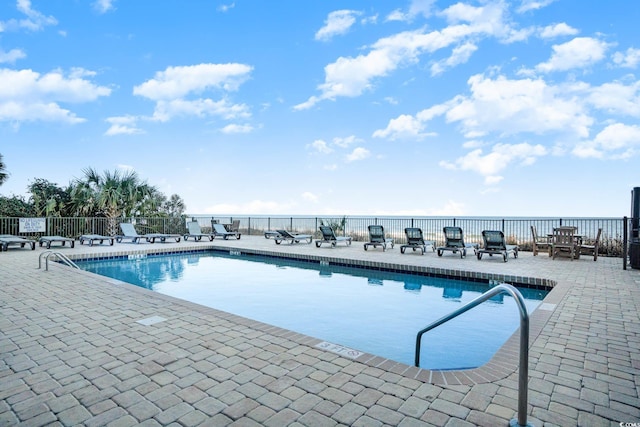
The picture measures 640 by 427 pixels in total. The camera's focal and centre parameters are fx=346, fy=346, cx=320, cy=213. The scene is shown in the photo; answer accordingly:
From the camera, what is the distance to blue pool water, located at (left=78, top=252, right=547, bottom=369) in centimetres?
448

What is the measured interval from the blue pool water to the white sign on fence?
20.2 feet

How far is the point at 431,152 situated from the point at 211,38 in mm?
17148

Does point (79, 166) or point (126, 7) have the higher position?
point (126, 7)

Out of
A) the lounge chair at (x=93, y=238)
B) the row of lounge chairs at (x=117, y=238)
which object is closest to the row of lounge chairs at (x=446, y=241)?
the row of lounge chairs at (x=117, y=238)

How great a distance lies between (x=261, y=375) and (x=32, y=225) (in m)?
16.5

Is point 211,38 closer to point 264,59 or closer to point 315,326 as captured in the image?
point 264,59

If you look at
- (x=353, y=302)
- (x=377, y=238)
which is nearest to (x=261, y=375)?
(x=353, y=302)

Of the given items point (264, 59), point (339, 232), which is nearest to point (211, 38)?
point (264, 59)

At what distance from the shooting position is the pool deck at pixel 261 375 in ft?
7.03

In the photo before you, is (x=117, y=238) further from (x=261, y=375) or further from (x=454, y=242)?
(x=261, y=375)

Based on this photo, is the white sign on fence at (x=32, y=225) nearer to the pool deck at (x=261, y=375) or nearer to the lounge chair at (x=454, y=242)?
the pool deck at (x=261, y=375)

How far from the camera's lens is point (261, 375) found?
2.69 meters

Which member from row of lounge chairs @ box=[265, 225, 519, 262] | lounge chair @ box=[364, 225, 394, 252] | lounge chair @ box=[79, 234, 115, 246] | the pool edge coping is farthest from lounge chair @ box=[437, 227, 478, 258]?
lounge chair @ box=[79, 234, 115, 246]

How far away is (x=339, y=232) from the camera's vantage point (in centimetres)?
1803
